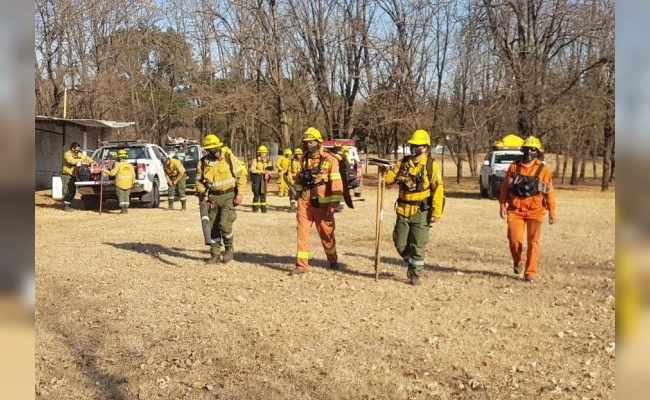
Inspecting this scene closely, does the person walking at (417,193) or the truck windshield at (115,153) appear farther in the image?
the truck windshield at (115,153)

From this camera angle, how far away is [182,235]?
12.2 meters

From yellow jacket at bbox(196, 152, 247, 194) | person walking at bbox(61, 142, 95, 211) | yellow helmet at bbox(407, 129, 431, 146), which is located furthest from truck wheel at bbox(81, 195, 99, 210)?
yellow helmet at bbox(407, 129, 431, 146)

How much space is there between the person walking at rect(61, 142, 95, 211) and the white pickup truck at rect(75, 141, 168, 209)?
0.23m

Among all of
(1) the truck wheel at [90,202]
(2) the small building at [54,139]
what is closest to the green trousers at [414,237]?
(1) the truck wheel at [90,202]

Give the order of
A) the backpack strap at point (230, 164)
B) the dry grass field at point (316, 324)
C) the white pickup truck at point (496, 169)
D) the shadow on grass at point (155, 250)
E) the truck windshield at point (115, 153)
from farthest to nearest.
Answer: the white pickup truck at point (496, 169) < the truck windshield at point (115, 153) < the shadow on grass at point (155, 250) < the backpack strap at point (230, 164) < the dry grass field at point (316, 324)

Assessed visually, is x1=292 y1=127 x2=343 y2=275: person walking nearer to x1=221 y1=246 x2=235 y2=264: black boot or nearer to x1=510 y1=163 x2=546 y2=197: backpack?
x1=221 y1=246 x2=235 y2=264: black boot

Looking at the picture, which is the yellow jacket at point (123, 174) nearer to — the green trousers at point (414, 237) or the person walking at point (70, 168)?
the person walking at point (70, 168)

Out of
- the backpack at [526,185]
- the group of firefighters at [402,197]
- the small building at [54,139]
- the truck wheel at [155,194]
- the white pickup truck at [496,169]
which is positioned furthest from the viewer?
the small building at [54,139]

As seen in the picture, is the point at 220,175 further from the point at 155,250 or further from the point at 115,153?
the point at 115,153

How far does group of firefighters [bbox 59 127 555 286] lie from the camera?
25.5 feet

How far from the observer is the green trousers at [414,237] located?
778 cm

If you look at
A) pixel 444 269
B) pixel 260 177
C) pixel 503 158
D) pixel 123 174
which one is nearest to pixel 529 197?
pixel 444 269

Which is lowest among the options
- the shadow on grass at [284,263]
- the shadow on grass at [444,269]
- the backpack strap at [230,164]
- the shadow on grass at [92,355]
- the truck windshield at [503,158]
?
the shadow on grass at [92,355]

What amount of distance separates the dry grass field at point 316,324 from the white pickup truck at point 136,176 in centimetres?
486
